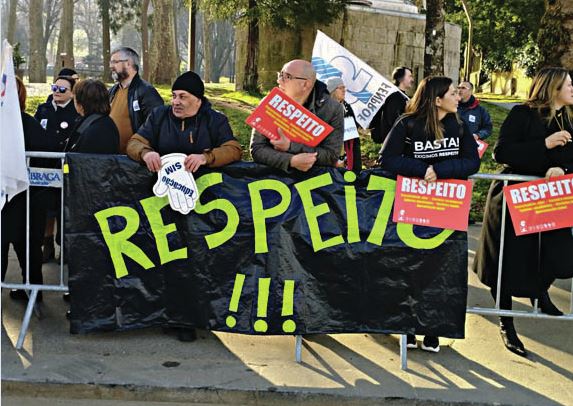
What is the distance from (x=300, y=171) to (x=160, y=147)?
3.28 ft

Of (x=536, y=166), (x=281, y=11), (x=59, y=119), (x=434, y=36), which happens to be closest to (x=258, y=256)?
(x=536, y=166)

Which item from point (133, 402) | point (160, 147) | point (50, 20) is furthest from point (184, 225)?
point (50, 20)

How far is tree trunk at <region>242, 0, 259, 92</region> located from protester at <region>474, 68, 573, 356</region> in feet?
50.1

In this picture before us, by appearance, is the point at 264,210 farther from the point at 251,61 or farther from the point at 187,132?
the point at 251,61

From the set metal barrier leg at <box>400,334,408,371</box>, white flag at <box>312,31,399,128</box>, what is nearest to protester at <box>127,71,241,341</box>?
metal barrier leg at <box>400,334,408,371</box>

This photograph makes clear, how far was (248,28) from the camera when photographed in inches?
806

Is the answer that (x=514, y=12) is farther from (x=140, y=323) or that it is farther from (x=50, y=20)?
(x=50, y=20)

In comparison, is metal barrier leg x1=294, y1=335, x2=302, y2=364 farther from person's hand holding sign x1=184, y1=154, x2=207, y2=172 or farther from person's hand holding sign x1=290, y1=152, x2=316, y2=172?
person's hand holding sign x1=184, y1=154, x2=207, y2=172

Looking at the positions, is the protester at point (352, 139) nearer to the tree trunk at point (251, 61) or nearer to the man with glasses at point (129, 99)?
the man with glasses at point (129, 99)

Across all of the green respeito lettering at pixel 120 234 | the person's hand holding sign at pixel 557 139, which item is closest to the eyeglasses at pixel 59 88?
the green respeito lettering at pixel 120 234

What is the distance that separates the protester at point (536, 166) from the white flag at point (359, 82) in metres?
2.84

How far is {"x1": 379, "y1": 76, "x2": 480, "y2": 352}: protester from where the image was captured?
17.3ft

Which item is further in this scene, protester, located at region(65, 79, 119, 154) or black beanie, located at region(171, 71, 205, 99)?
protester, located at region(65, 79, 119, 154)

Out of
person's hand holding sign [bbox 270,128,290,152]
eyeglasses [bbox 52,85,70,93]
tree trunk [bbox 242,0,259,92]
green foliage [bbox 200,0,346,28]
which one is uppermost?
green foliage [bbox 200,0,346,28]
